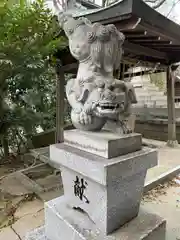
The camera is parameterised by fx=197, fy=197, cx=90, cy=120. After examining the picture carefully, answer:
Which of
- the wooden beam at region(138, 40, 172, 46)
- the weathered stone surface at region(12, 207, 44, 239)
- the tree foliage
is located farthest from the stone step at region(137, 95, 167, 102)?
the weathered stone surface at region(12, 207, 44, 239)

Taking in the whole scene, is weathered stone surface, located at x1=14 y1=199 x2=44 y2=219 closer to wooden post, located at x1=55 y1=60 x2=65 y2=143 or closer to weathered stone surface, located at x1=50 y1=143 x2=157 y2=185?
weathered stone surface, located at x1=50 y1=143 x2=157 y2=185

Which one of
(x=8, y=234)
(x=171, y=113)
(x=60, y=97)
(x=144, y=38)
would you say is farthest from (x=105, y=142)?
(x=171, y=113)

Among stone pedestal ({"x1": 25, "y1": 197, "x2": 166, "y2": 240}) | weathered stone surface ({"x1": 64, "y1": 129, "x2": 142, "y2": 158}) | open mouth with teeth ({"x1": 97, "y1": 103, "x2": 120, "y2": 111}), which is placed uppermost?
open mouth with teeth ({"x1": 97, "y1": 103, "x2": 120, "y2": 111})

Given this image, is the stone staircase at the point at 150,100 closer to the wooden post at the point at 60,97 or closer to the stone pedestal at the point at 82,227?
the wooden post at the point at 60,97

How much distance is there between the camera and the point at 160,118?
21.2 feet

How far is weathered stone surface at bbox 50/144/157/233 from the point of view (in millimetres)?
1236

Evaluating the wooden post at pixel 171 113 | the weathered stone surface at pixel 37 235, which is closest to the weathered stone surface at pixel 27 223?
the weathered stone surface at pixel 37 235

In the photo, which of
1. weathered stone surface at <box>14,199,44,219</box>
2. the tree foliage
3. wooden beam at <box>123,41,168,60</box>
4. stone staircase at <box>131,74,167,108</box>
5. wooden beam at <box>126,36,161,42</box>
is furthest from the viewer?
stone staircase at <box>131,74,167,108</box>

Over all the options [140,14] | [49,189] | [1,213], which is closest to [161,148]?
[49,189]

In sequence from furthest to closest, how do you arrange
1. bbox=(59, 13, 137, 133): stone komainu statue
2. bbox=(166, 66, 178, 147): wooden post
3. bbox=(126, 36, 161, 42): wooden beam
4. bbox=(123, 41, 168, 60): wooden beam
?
bbox=(166, 66, 178, 147): wooden post < bbox=(123, 41, 168, 60): wooden beam < bbox=(126, 36, 161, 42): wooden beam < bbox=(59, 13, 137, 133): stone komainu statue

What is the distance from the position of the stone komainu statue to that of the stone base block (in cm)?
69

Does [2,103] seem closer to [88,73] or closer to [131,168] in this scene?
[88,73]

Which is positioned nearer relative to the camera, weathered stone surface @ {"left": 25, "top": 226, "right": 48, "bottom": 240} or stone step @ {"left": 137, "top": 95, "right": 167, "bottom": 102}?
weathered stone surface @ {"left": 25, "top": 226, "right": 48, "bottom": 240}

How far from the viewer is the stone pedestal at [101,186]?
1271 millimetres
